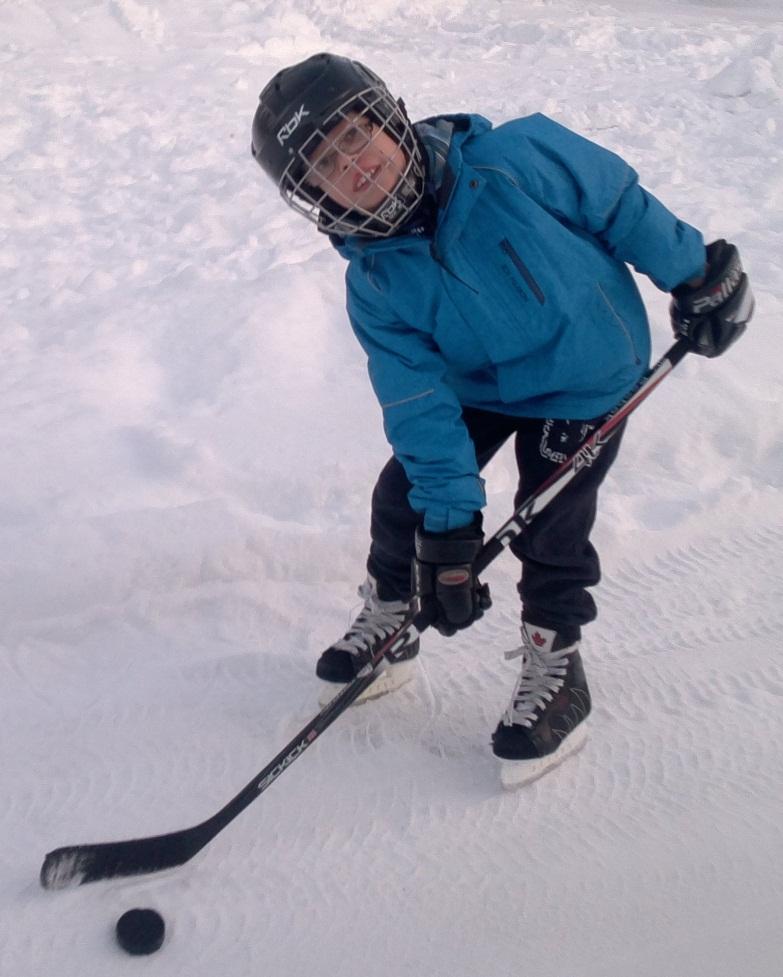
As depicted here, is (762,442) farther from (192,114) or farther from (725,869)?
(192,114)

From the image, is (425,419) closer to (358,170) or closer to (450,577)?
(450,577)

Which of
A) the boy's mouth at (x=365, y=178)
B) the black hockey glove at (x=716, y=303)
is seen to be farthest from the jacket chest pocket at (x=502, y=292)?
the black hockey glove at (x=716, y=303)

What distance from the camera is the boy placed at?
1.85 metres

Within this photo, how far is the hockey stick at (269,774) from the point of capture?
1.99 m

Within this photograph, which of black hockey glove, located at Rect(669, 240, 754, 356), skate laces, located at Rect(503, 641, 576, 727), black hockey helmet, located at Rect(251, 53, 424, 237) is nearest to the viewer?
black hockey helmet, located at Rect(251, 53, 424, 237)

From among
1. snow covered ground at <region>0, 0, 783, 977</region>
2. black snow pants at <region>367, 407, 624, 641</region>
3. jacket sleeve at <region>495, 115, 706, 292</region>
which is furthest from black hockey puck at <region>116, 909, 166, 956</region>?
jacket sleeve at <region>495, 115, 706, 292</region>

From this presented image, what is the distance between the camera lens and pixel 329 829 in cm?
210

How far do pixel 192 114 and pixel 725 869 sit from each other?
5312 millimetres

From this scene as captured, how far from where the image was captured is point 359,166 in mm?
1828

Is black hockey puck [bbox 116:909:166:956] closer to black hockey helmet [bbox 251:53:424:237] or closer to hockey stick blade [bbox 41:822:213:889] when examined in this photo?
hockey stick blade [bbox 41:822:213:889]

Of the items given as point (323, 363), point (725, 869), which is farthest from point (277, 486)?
point (725, 869)

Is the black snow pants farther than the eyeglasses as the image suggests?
Yes

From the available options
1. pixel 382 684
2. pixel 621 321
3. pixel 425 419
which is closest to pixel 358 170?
pixel 425 419

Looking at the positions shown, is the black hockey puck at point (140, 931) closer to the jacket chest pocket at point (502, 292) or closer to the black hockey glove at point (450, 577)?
the black hockey glove at point (450, 577)
